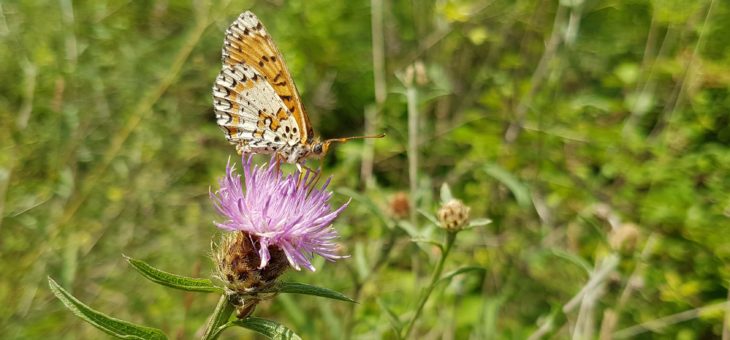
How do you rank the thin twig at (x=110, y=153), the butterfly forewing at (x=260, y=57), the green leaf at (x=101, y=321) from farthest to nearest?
the thin twig at (x=110, y=153) → the butterfly forewing at (x=260, y=57) → the green leaf at (x=101, y=321)

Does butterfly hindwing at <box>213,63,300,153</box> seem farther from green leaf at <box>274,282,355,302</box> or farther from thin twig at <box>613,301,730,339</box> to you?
thin twig at <box>613,301,730,339</box>

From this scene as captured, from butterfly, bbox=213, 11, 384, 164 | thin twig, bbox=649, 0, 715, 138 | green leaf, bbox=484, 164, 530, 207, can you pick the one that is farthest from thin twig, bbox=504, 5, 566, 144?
butterfly, bbox=213, 11, 384, 164

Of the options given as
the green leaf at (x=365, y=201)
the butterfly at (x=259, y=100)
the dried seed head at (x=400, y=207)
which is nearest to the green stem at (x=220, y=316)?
the butterfly at (x=259, y=100)

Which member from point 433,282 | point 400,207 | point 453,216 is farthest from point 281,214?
point 400,207

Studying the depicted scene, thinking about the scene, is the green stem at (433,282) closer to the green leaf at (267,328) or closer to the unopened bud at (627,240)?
the green leaf at (267,328)

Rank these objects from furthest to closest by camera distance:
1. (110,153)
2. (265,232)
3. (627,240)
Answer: (110,153) < (627,240) < (265,232)

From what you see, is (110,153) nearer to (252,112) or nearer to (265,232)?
(252,112)
